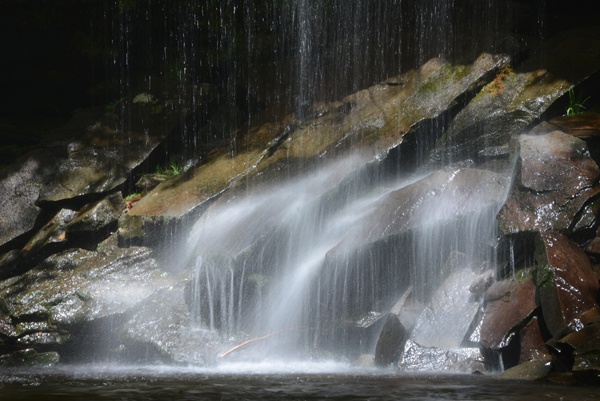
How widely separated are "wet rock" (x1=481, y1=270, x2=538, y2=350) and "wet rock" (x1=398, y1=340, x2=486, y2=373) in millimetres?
168

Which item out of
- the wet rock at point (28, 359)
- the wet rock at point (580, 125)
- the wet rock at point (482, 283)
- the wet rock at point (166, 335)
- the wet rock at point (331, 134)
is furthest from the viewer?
the wet rock at point (331, 134)

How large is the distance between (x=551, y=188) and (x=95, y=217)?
656 centimetres

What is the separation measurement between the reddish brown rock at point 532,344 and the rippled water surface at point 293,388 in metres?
0.46

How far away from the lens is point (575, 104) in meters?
5.81

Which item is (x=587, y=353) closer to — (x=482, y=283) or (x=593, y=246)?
(x=482, y=283)

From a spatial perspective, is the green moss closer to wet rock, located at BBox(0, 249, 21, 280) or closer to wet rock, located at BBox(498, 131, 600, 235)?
wet rock, located at BBox(498, 131, 600, 235)

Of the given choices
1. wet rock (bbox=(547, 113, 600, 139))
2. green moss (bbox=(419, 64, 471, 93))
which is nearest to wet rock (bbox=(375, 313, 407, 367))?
wet rock (bbox=(547, 113, 600, 139))

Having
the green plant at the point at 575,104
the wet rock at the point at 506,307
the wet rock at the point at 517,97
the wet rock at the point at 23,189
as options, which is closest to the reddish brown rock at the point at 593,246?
the wet rock at the point at 506,307

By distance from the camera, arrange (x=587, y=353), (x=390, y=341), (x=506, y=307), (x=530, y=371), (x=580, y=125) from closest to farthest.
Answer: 1. (x=587, y=353)
2. (x=530, y=371)
3. (x=506, y=307)
4. (x=390, y=341)
5. (x=580, y=125)

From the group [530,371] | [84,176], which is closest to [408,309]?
[530,371]

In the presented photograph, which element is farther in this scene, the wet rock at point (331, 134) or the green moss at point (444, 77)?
the green moss at point (444, 77)

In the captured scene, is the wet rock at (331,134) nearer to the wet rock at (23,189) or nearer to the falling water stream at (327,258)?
the falling water stream at (327,258)

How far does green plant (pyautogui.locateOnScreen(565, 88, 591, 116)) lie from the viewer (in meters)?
5.74

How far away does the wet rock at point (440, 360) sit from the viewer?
12.1 feet
